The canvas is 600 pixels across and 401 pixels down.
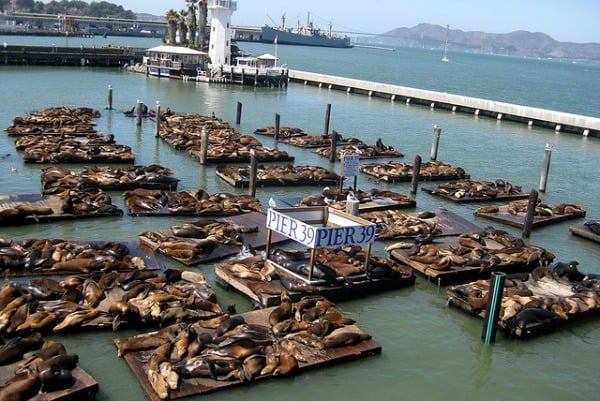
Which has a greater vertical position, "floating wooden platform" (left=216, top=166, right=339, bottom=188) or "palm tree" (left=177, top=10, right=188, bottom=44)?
"palm tree" (left=177, top=10, right=188, bottom=44)

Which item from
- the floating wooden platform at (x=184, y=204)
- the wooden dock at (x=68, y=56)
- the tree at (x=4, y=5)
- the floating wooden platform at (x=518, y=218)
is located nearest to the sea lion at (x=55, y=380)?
the floating wooden platform at (x=184, y=204)

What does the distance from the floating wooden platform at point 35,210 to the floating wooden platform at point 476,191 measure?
10074 mm

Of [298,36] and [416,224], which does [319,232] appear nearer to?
[416,224]

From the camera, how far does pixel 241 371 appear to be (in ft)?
28.7

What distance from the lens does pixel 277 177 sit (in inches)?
808

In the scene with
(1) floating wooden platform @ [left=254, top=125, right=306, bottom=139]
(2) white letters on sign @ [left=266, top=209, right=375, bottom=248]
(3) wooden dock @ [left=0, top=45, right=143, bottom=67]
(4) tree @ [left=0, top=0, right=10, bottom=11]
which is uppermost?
(4) tree @ [left=0, top=0, right=10, bottom=11]

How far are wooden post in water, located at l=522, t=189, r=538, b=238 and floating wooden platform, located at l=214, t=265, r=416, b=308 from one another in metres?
A: 5.34

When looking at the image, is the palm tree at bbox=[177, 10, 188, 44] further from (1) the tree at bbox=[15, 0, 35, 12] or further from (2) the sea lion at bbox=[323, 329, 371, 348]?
(1) the tree at bbox=[15, 0, 35, 12]

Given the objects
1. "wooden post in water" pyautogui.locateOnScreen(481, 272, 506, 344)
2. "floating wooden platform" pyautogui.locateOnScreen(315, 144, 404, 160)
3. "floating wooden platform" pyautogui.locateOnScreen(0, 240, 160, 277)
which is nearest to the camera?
"wooden post in water" pyautogui.locateOnScreen(481, 272, 506, 344)

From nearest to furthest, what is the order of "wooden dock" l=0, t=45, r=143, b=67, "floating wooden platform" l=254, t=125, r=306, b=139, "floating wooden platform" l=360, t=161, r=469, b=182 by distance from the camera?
"floating wooden platform" l=360, t=161, r=469, b=182 < "floating wooden platform" l=254, t=125, r=306, b=139 < "wooden dock" l=0, t=45, r=143, b=67

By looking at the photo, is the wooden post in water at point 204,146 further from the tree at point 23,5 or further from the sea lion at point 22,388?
the tree at point 23,5

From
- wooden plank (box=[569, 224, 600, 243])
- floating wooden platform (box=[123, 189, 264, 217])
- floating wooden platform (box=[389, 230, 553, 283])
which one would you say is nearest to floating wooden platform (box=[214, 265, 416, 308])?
floating wooden platform (box=[389, 230, 553, 283])

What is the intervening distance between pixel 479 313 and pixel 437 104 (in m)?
37.3

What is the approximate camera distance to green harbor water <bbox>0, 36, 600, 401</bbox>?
9445 mm
